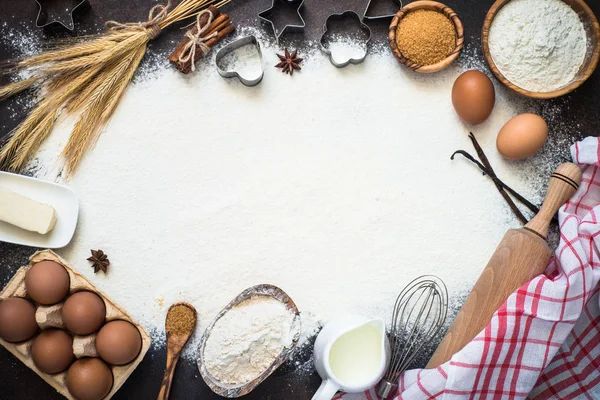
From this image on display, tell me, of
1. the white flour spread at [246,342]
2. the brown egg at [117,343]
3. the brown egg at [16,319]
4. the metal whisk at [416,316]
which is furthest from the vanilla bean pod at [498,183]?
the brown egg at [16,319]

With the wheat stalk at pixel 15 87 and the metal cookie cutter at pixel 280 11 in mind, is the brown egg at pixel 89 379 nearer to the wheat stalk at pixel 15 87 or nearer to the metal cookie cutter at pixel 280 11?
the wheat stalk at pixel 15 87

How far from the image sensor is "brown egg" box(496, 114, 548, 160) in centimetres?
162

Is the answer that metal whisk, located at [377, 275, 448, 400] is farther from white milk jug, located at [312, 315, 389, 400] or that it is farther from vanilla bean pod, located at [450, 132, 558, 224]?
vanilla bean pod, located at [450, 132, 558, 224]

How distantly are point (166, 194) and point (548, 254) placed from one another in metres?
1.15

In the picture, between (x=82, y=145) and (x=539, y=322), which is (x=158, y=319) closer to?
(x=82, y=145)

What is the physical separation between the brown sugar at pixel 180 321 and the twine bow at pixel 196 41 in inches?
28.5


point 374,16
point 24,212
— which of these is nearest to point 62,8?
point 24,212

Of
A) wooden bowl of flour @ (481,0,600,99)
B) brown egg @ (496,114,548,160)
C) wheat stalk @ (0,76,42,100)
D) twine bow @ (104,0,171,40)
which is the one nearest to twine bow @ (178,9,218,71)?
twine bow @ (104,0,171,40)

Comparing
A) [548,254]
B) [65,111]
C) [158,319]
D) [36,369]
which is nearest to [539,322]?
[548,254]

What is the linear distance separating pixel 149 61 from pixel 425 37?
857 millimetres

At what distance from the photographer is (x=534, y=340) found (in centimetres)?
158

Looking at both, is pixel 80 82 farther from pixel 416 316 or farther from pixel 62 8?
pixel 416 316

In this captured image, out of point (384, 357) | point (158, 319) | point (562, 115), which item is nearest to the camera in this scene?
point (384, 357)

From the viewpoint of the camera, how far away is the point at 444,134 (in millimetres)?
1731
